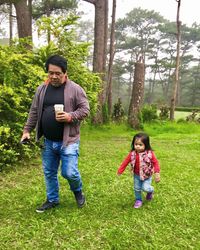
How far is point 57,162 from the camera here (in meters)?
3.76

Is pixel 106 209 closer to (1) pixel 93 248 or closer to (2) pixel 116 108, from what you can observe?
(1) pixel 93 248

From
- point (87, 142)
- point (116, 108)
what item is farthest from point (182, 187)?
point (116, 108)

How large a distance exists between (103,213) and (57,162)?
0.83 meters

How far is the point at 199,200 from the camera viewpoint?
425 cm

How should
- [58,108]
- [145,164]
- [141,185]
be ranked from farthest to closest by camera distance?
[141,185] < [145,164] < [58,108]

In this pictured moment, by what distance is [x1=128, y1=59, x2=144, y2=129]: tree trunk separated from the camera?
1115 cm

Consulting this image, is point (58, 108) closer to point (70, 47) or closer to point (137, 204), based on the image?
point (137, 204)

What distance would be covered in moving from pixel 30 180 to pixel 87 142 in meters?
3.65

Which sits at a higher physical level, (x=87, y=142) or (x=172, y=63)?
(x=172, y=63)

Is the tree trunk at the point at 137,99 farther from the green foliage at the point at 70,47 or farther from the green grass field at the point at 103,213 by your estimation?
the green grass field at the point at 103,213

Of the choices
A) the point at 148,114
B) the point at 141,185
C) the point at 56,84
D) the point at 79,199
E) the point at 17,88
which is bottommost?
the point at 79,199

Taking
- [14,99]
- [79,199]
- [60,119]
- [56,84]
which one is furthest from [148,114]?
[60,119]

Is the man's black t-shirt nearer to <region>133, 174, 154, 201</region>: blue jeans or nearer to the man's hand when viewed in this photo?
the man's hand

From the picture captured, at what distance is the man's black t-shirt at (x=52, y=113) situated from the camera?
3424 millimetres
